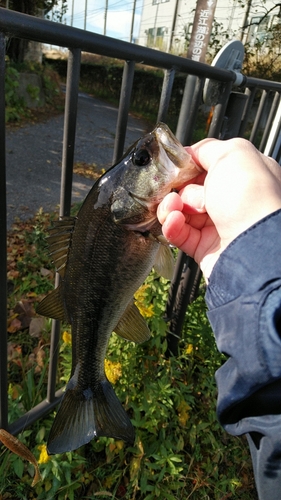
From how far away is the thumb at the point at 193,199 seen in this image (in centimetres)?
139

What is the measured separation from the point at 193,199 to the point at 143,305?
111cm

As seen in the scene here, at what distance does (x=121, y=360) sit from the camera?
2324mm

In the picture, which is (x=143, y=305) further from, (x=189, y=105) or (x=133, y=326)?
(x=189, y=105)

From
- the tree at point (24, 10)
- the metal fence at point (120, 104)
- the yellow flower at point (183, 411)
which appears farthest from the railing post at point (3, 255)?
the tree at point (24, 10)

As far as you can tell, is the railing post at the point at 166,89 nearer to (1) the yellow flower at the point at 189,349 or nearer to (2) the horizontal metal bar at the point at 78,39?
(2) the horizontal metal bar at the point at 78,39

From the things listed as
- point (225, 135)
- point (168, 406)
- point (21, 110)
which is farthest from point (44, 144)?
point (168, 406)

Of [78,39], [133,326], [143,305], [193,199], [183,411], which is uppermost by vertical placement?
[78,39]

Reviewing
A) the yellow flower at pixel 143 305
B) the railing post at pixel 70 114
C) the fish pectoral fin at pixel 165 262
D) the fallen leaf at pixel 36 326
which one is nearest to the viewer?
the railing post at pixel 70 114

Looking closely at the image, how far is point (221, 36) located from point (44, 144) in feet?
28.2

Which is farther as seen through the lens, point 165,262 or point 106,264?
point 165,262

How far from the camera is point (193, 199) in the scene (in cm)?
140

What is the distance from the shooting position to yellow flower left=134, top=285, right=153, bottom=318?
2.29 metres

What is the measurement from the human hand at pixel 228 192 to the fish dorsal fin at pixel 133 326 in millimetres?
400

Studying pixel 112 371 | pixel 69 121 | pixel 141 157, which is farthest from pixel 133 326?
pixel 69 121
